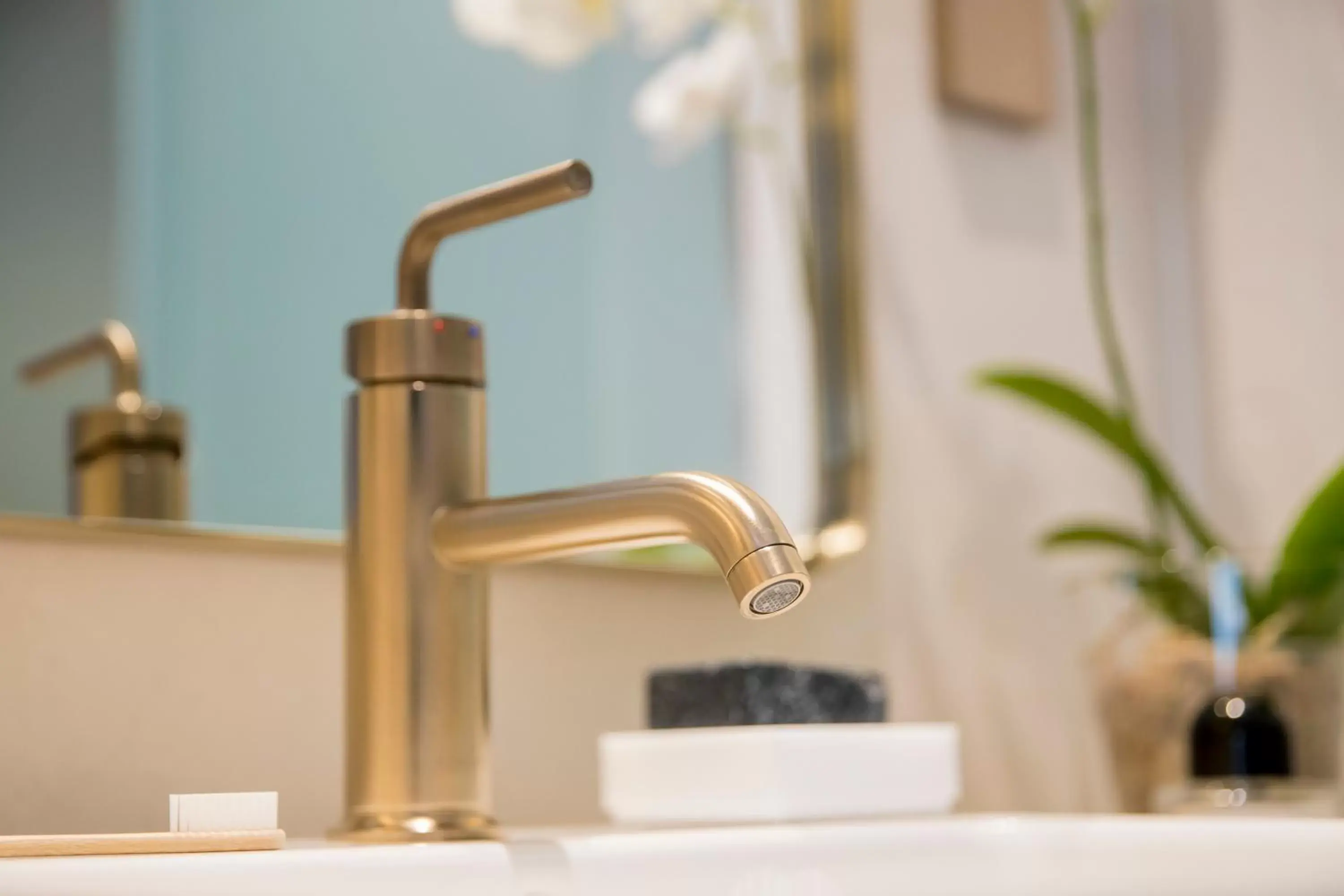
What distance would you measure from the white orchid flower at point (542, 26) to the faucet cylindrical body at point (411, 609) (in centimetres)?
31

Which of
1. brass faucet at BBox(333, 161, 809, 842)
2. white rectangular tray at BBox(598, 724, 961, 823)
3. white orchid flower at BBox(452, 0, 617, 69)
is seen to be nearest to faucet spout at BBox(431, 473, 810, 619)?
brass faucet at BBox(333, 161, 809, 842)

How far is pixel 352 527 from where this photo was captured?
61 centimetres

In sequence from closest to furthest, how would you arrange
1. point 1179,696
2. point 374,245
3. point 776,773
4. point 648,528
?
point 648,528
point 776,773
point 374,245
point 1179,696

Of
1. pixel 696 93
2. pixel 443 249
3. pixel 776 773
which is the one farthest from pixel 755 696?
pixel 696 93

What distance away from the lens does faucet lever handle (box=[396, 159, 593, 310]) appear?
566 millimetres

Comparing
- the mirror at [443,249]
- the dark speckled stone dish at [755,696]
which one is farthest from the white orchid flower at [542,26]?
the dark speckled stone dish at [755,696]

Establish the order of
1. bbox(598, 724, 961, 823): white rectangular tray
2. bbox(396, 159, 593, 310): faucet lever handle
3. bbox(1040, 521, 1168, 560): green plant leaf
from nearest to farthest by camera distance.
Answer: bbox(396, 159, 593, 310): faucet lever handle → bbox(598, 724, 961, 823): white rectangular tray → bbox(1040, 521, 1168, 560): green plant leaf

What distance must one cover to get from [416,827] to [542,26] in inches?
19.1

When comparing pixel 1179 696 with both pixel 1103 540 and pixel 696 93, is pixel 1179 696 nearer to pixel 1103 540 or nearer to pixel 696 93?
pixel 1103 540

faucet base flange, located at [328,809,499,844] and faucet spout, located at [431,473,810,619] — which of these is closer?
faucet spout, located at [431,473,810,619]

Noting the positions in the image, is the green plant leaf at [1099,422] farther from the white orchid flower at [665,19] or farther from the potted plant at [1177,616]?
the white orchid flower at [665,19]

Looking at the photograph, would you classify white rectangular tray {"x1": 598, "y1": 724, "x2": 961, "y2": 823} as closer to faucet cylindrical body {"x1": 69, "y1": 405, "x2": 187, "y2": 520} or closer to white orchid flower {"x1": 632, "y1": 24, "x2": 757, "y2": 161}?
faucet cylindrical body {"x1": 69, "y1": 405, "x2": 187, "y2": 520}

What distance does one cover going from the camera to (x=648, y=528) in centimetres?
51

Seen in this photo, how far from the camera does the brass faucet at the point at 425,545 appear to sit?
58 cm
